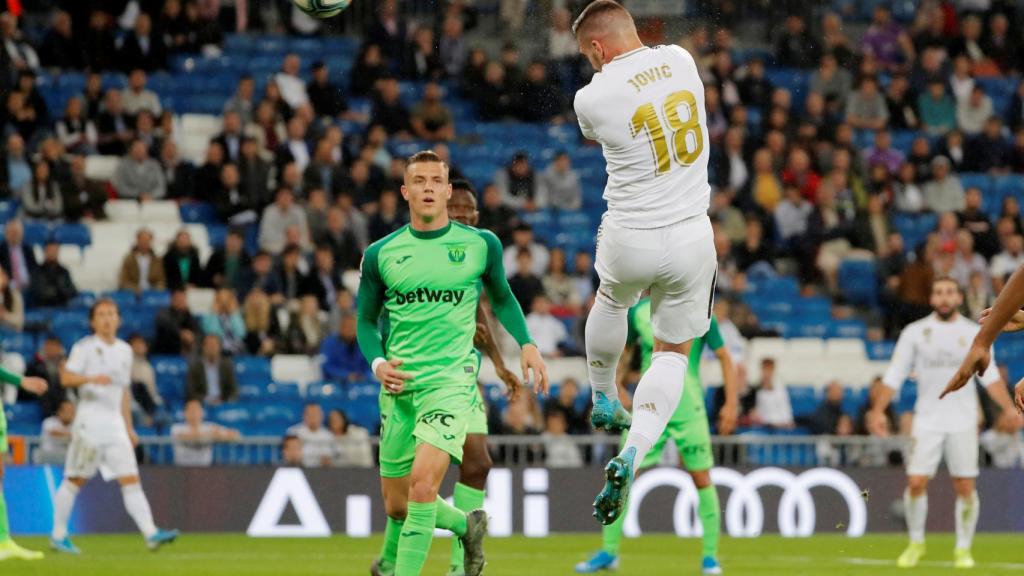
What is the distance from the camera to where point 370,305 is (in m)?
9.85

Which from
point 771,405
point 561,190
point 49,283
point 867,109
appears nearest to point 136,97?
point 49,283

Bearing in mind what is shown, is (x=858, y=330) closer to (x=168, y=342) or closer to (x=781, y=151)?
(x=781, y=151)

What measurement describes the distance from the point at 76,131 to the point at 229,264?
314cm

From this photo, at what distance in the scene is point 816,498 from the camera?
18484mm

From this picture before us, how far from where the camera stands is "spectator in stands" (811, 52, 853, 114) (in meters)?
25.2

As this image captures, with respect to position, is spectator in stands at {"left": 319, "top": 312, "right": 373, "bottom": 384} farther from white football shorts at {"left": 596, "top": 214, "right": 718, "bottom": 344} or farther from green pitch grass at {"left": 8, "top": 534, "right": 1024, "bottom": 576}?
white football shorts at {"left": 596, "top": 214, "right": 718, "bottom": 344}

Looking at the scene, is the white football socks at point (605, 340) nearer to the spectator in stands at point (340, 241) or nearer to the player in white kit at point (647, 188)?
the player in white kit at point (647, 188)

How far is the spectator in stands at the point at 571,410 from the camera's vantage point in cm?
1923

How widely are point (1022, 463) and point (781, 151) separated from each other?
6381 millimetres

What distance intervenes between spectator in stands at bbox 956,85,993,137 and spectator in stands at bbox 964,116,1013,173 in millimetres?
437

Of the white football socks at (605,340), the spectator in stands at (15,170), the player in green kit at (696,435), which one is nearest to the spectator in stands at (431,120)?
the spectator in stands at (15,170)

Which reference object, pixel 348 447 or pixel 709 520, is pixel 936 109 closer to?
pixel 348 447

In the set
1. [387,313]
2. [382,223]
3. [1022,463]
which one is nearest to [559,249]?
[382,223]

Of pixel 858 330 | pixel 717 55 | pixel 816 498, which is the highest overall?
pixel 717 55
